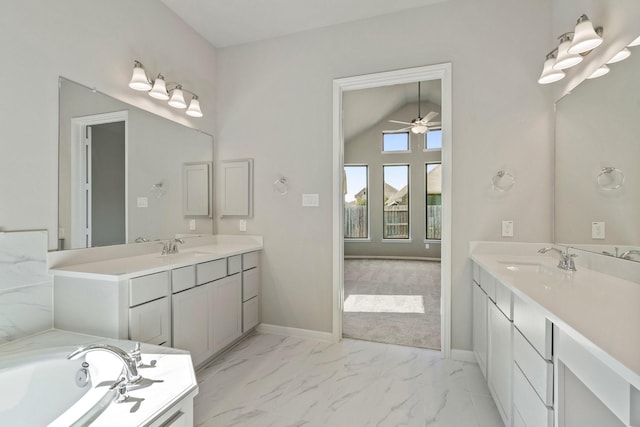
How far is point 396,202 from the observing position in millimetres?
7492

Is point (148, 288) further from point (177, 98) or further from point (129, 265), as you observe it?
point (177, 98)

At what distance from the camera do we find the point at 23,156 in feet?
5.21

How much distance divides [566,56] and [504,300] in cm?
157

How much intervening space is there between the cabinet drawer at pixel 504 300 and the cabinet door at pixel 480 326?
0.32m

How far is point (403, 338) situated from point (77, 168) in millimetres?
2980

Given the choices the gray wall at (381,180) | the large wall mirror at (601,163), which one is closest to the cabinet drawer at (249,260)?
the large wall mirror at (601,163)

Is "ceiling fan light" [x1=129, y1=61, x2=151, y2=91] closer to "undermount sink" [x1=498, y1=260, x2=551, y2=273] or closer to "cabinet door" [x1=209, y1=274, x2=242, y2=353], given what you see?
"cabinet door" [x1=209, y1=274, x2=242, y2=353]

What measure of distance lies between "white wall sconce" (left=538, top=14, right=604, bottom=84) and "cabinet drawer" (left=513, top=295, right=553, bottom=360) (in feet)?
4.96

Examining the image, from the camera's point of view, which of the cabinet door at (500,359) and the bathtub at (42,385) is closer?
the bathtub at (42,385)

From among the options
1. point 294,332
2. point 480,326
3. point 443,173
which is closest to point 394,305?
point 294,332

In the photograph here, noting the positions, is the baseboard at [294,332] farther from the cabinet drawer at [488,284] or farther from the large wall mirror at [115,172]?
the cabinet drawer at [488,284]

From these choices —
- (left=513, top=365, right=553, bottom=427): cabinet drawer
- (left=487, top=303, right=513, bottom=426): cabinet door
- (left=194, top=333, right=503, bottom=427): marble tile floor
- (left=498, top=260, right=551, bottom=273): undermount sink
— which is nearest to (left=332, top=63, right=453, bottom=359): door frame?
(left=194, top=333, right=503, bottom=427): marble tile floor

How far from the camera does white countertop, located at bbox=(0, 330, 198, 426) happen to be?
896 mm

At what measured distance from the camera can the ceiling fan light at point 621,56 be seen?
143 centimetres
